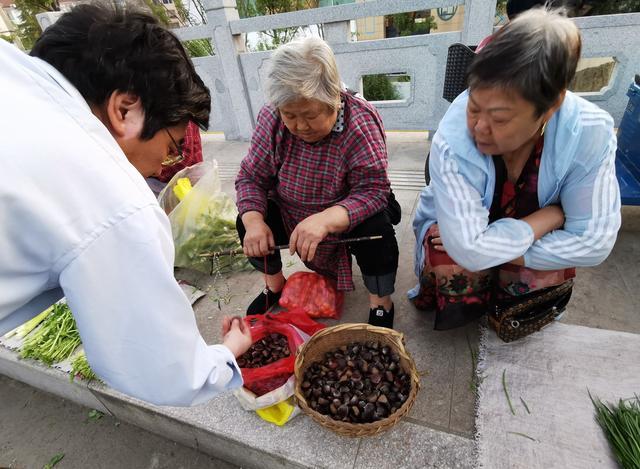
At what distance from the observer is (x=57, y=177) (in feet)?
2.42

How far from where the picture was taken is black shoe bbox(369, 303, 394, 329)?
82.6 inches

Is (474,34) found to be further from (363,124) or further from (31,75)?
(31,75)

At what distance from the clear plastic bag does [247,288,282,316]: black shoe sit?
1.64 feet

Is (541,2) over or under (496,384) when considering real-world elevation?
over

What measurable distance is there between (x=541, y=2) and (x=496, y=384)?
2.62 metres

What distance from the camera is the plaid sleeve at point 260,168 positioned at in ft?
6.35

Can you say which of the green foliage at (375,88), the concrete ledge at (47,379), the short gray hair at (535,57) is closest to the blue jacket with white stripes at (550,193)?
the short gray hair at (535,57)

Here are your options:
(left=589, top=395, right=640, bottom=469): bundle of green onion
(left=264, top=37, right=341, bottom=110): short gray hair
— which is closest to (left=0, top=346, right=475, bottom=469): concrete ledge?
(left=589, top=395, right=640, bottom=469): bundle of green onion

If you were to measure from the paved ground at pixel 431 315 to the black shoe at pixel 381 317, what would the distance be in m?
0.07

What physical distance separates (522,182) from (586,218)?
0.28 meters

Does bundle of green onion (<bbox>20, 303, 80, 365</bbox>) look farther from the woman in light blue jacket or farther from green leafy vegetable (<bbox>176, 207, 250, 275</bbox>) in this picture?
the woman in light blue jacket

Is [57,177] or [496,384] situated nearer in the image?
[57,177]

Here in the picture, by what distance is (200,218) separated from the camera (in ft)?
8.64

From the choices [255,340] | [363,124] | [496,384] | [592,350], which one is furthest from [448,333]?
[363,124]
